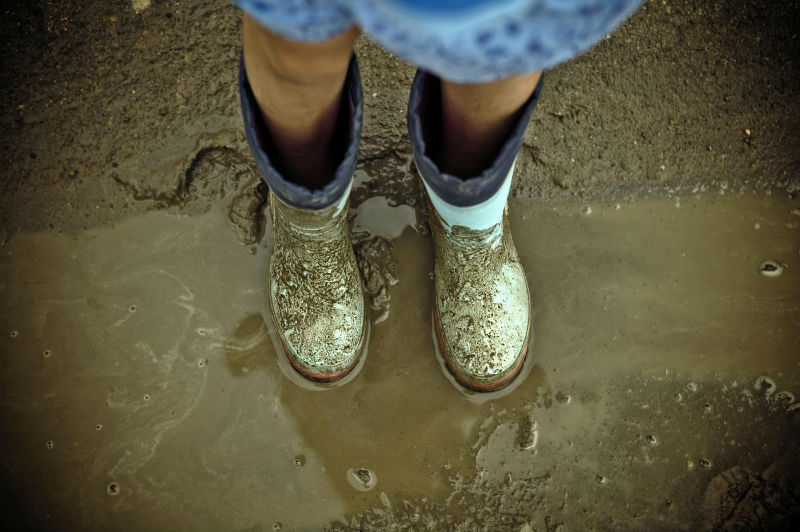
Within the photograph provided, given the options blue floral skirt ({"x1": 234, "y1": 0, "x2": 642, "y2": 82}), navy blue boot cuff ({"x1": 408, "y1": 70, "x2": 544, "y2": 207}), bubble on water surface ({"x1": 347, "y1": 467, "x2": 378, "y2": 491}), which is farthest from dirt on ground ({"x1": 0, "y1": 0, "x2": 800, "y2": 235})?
blue floral skirt ({"x1": 234, "y1": 0, "x2": 642, "y2": 82})

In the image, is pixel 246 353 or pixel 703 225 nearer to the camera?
pixel 246 353

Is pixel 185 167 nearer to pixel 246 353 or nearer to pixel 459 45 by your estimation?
pixel 246 353

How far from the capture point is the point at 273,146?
907 millimetres

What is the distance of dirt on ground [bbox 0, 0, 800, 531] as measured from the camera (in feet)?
4.12

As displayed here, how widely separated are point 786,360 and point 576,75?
33.4 inches

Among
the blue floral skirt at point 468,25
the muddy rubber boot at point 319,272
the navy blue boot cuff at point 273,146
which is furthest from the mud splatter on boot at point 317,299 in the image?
the blue floral skirt at point 468,25

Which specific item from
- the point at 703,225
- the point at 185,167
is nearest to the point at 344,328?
the point at 185,167

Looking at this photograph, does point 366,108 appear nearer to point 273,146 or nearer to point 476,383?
point 273,146

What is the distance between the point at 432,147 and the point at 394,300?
489mm

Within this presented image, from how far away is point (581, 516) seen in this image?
1.25 m

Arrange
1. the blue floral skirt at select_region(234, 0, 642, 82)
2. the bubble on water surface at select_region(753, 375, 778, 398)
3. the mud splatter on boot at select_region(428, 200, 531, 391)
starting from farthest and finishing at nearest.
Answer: the bubble on water surface at select_region(753, 375, 778, 398) → the mud splatter on boot at select_region(428, 200, 531, 391) → the blue floral skirt at select_region(234, 0, 642, 82)

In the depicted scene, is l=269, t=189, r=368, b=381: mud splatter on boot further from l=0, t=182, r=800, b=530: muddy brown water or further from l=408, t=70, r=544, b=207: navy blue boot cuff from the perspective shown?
l=408, t=70, r=544, b=207: navy blue boot cuff

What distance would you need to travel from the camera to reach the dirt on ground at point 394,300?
1257 millimetres

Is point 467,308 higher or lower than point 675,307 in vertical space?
higher
